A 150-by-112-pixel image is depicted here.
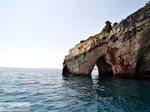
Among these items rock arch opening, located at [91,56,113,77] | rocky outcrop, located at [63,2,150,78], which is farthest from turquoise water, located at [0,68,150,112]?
rock arch opening, located at [91,56,113,77]

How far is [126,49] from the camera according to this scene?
26234mm

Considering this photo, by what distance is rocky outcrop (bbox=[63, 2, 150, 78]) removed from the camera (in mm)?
23375

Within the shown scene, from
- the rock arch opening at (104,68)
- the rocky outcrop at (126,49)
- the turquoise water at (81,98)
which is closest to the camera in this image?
the turquoise water at (81,98)

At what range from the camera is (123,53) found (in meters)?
27.0

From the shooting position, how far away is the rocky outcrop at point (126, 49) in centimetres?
2338

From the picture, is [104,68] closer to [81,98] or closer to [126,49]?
[126,49]

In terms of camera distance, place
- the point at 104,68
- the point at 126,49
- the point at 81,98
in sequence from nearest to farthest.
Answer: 1. the point at 81,98
2. the point at 126,49
3. the point at 104,68

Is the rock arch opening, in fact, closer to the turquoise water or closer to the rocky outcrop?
the rocky outcrop

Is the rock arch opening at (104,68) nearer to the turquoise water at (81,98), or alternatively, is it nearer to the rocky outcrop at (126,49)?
the rocky outcrop at (126,49)

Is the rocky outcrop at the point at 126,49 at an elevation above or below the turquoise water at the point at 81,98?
above

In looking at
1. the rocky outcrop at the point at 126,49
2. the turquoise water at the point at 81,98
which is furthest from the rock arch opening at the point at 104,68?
the turquoise water at the point at 81,98

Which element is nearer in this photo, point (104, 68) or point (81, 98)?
point (81, 98)

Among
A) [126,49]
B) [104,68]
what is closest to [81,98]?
[126,49]

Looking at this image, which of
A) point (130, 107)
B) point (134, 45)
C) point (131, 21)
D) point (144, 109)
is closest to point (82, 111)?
point (130, 107)
